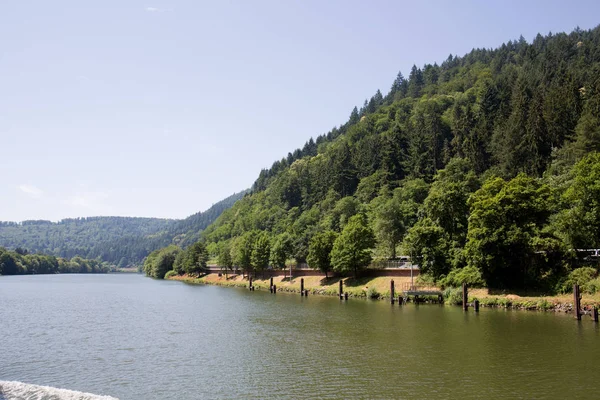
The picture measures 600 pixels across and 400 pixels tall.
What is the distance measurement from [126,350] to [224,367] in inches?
404

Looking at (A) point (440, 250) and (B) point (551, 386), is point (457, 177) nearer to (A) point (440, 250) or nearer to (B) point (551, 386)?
(A) point (440, 250)

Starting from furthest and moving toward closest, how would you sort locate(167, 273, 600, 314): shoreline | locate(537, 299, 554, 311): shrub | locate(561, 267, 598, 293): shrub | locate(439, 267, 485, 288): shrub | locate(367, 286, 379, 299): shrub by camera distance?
locate(367, 286, 379, 299): shrub < locate(439, 267, 485, 288): shrub < locate(561, 267, 598, 293): shrub < locate(537, 299, 554, 311): shrub < locate(167, 273, 600, 314): shoreline

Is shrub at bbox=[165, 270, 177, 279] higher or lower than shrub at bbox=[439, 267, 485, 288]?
lower

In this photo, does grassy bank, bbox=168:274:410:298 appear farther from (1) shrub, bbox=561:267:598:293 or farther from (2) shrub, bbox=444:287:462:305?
(1) shrub, bbox=561:267:598:293

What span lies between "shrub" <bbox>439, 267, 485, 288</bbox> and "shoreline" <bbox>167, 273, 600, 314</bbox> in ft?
4.00

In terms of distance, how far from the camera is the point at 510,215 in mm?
64500

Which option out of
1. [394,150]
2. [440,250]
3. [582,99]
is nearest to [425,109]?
[394,150]

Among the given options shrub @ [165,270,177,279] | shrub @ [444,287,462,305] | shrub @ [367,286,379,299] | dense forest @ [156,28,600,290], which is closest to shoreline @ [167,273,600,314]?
shrub @ [367,286,379,299]

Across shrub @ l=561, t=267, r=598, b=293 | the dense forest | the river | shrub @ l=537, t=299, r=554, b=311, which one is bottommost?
the river

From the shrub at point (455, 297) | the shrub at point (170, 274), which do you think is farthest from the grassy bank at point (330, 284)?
the shrub at point (170, 274)

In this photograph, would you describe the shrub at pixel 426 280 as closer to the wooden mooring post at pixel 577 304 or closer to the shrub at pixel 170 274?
the wooden mooring post at pixel 577 304

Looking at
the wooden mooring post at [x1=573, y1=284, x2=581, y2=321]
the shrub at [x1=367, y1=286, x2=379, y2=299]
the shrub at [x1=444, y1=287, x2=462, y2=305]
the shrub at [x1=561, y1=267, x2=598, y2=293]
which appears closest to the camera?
the wooden mooring post at [x1=573, y1=284, x2=581, y2=321]

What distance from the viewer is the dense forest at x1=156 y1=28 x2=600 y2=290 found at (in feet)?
205

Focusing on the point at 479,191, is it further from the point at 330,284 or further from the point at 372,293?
the point at 330,284
